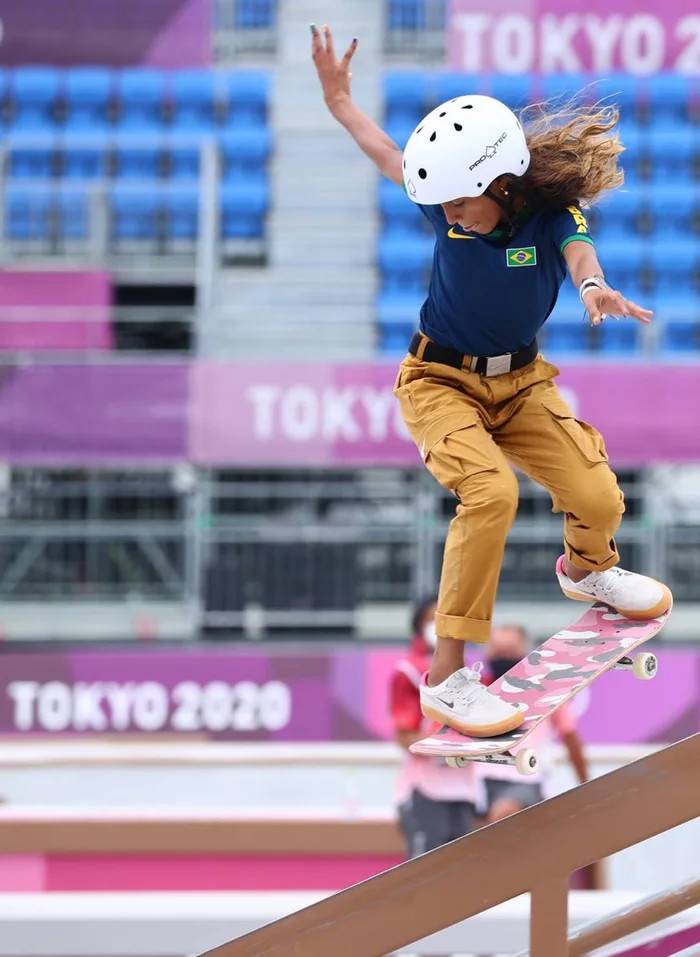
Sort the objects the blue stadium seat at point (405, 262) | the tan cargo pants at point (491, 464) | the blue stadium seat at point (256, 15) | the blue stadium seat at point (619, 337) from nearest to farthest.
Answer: the tan cargo pants at point (491, 464) < the blue stadium seat at point (619, 337) < the blue stadium seat at point (405, 262) < the blue stadium seat at point (256, 15)

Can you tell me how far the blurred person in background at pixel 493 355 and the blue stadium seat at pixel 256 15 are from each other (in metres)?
11.4

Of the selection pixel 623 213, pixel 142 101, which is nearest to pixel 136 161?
pixel 142 101

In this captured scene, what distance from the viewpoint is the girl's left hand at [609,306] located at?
253cm

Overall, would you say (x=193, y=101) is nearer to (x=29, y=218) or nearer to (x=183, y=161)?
(x=183, y=161)

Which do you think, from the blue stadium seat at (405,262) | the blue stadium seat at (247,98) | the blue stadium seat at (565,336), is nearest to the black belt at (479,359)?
the blue stadium seat at (565,336)

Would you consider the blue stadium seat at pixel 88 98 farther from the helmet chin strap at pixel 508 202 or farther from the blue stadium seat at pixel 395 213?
the helmet chin strap at pixel 508 202

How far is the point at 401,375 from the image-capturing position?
121 inches

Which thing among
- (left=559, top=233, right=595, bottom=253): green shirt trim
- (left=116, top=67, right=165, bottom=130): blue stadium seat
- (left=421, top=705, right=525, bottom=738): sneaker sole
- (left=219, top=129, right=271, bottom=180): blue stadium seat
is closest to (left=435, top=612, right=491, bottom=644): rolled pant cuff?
(left=421, top=705, right=525, bottom=738): sneaker sole

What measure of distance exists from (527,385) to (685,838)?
374cm

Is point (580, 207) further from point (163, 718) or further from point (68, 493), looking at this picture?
point (68, 493)

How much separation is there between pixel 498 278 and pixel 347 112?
0.69 meters

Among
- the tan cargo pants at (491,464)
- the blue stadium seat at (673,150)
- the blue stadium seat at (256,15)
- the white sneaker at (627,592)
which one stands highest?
the blue stadium seat at (256,15)

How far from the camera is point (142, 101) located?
44.2 feet

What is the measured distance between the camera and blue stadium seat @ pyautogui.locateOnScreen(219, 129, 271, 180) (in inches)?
513
